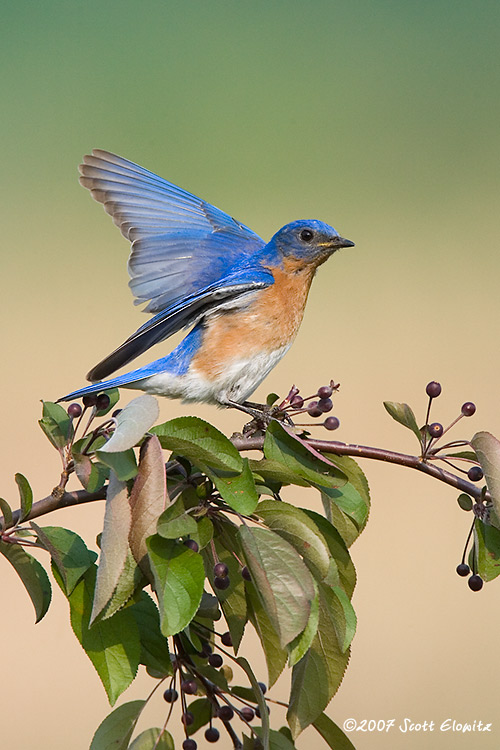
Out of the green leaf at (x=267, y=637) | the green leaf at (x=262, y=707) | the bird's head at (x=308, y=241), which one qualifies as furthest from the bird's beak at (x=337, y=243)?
the green leaf at (x=262, y=707)

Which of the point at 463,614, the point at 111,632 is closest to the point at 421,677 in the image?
the point at 463,614

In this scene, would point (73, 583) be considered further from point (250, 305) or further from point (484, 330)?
point (484, 330)

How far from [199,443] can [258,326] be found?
1765 mm

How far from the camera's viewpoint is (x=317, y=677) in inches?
Answer: 75.2

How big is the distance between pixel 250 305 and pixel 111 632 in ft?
6.25

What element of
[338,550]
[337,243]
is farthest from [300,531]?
[337,243]

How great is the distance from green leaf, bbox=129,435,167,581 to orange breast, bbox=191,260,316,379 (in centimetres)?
173

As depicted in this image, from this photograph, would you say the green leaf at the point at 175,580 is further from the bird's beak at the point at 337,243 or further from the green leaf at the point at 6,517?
the bird's beak at the point at 337,243

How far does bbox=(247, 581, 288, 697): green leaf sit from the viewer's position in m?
1.86

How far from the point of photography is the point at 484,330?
7.48m

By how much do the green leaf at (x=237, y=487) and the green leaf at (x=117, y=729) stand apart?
0.54 meters

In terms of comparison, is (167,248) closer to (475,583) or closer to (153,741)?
(475,583)

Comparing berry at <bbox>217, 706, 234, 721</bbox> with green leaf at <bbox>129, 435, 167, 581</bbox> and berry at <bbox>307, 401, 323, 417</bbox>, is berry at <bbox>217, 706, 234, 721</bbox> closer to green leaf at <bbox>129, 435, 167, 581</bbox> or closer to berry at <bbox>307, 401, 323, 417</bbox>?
green leaf at <bbox>129, 435, 167, 581</bbox>

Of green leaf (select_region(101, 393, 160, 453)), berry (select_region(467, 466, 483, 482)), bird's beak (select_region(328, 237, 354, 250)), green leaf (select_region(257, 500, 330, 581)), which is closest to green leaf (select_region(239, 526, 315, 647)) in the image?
green leaf (select_region(257, 500, 330, 581))
